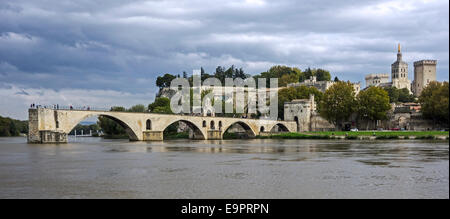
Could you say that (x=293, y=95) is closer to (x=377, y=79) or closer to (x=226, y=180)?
(x=377, y=79)

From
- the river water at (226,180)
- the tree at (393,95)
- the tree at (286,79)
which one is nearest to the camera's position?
the river water at (226,180)

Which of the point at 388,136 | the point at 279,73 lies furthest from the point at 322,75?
the point at 388,136

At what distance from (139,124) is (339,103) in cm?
2893

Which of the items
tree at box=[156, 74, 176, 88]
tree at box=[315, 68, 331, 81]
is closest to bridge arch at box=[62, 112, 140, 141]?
tree at box=[156, 74, 176, 88]

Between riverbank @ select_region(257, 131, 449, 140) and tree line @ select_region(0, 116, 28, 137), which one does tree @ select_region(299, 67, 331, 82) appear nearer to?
riverbank @ select_region(257, 131, 449, 140)

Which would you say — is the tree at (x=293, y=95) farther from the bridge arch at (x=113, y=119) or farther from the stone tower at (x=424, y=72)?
the stone tower at (x=424, y=72)

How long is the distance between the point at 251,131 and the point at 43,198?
57.9 m

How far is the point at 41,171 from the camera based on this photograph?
17141mm

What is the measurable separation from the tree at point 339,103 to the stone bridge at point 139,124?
32.5 feet

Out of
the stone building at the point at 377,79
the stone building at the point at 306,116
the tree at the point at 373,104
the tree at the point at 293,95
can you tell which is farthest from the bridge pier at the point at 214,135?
the stone building at the point at 377,79

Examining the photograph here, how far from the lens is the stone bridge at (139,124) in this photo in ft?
124

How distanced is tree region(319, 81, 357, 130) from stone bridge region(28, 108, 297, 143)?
32.5 ft

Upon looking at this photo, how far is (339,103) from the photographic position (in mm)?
63406
